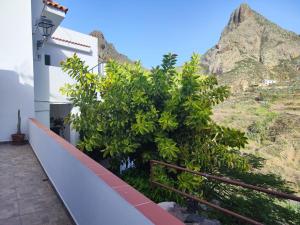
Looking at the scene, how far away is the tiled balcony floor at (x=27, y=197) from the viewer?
371 cm

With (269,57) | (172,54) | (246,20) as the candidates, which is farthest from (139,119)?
(246,20)

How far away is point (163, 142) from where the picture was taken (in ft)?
19.1

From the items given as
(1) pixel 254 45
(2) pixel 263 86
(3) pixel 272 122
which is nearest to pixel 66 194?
(3) pixel 272 122

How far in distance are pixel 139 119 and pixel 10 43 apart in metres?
5.83

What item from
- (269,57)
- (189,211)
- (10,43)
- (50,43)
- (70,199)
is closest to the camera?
(70,199)

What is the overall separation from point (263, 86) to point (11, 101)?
3998 cm

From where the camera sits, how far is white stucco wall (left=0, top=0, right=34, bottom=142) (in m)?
8.67

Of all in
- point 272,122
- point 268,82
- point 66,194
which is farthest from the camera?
point 268,82

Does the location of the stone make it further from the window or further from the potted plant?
the window

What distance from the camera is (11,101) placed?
8844 mm

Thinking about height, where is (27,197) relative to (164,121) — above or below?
below

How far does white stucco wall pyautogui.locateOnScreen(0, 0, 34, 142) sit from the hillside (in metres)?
14.0

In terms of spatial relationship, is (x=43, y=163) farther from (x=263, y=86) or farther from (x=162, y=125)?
(x=263, y=86)

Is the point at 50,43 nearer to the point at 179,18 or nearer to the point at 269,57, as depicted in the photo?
the point at 179,18
